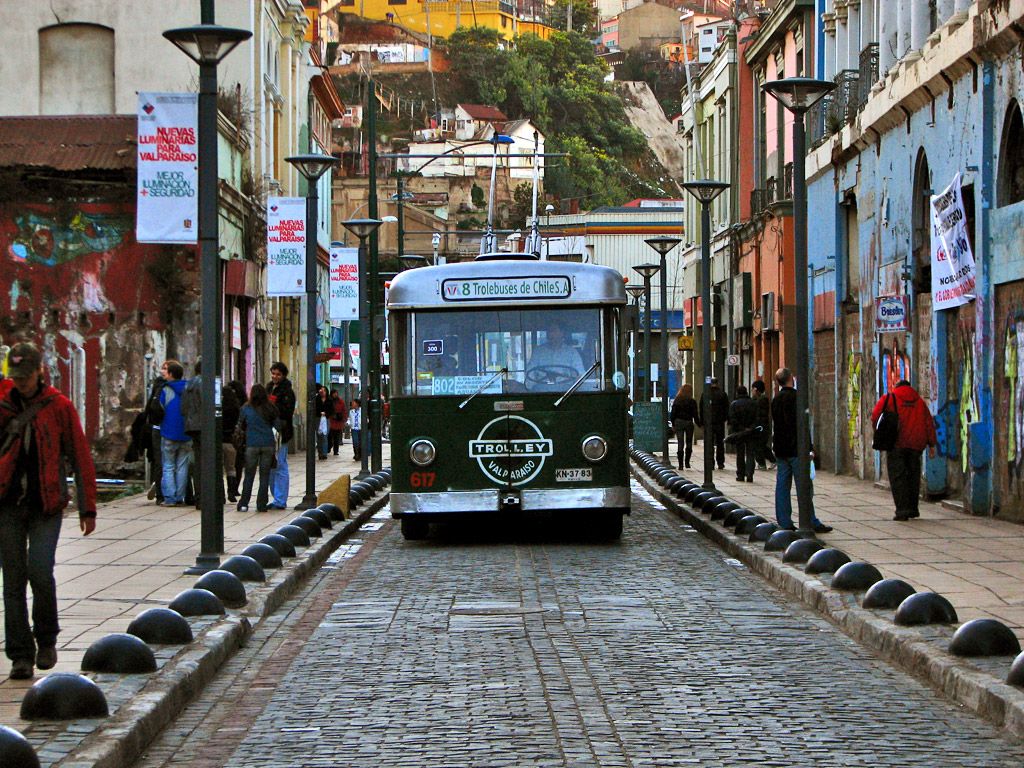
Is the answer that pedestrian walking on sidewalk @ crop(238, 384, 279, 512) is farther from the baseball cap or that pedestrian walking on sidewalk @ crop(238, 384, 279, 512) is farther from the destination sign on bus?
the baseball cap

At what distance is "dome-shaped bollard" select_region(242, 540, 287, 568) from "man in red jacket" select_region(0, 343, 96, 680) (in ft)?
18.3

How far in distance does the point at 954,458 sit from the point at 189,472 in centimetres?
1016

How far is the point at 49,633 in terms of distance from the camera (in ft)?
32.5

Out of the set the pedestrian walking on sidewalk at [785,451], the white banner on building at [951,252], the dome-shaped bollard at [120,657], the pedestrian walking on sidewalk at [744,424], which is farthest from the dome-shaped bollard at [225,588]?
the pedestrian walking on sidewalk at [744,424]

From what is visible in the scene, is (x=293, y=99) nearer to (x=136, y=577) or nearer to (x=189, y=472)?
(x=189, y=472)

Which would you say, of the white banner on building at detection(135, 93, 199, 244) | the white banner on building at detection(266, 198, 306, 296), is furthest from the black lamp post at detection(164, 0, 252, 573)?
the white banner on building at detection(266, 198, 306, 296)

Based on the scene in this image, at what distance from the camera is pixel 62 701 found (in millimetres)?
8266

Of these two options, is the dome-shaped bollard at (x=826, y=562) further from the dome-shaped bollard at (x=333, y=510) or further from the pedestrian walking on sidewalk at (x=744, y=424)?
the pedestrian walking on sidewalk at (x=744, y=424)

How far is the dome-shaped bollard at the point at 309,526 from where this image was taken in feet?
62.7

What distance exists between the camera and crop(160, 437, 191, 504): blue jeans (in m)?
23.4

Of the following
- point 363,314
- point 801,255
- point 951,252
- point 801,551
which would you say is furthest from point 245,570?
A: point 363,314

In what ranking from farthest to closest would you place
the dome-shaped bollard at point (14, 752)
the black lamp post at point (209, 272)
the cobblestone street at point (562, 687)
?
the black lamp post at point (209, 272), the cobblestone street at point (562, 687), the dome-shaped bollard at point (14, 752)

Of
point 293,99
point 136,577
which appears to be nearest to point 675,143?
point 293,99

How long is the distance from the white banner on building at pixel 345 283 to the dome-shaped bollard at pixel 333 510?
10477 mm
